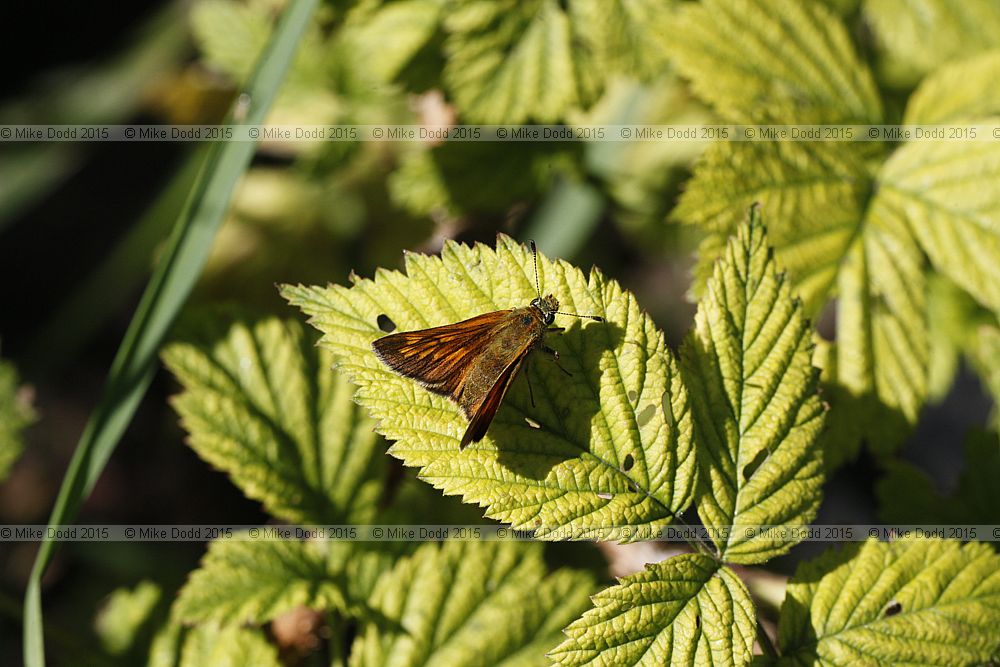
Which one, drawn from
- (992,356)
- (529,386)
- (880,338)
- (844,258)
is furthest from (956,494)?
(529,386)

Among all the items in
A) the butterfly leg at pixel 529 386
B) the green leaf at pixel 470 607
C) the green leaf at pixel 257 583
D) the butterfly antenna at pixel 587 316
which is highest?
the butterfly antenna at pixel 587 316

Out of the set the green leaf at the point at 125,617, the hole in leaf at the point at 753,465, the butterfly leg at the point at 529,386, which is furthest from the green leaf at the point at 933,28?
the green leaf at the point at 125,617

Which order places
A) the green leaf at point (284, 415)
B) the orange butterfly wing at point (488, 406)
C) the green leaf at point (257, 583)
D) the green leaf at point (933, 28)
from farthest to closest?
the green leaf at point (933, 28), the green leaf at point (284, 415), the green leaf at point (257, 583), the orange butterfly wing at point (488, 406)

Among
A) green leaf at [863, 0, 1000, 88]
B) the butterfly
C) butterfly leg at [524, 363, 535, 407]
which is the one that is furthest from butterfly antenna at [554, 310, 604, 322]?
green leaf at [863, 0, 1000, 88]

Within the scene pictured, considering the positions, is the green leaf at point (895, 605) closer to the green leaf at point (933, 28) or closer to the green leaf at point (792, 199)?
the green leaf at point (792, 199)

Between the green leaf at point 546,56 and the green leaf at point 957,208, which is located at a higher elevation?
the green leaf at point 546,56

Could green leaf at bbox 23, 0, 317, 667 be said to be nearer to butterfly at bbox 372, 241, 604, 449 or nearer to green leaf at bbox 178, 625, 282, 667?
green leaf at bbox 178, 625, 282, 667

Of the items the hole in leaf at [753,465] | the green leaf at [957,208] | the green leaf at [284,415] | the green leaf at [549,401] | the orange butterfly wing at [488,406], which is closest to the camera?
the orange butterfly wing at [488,406]
